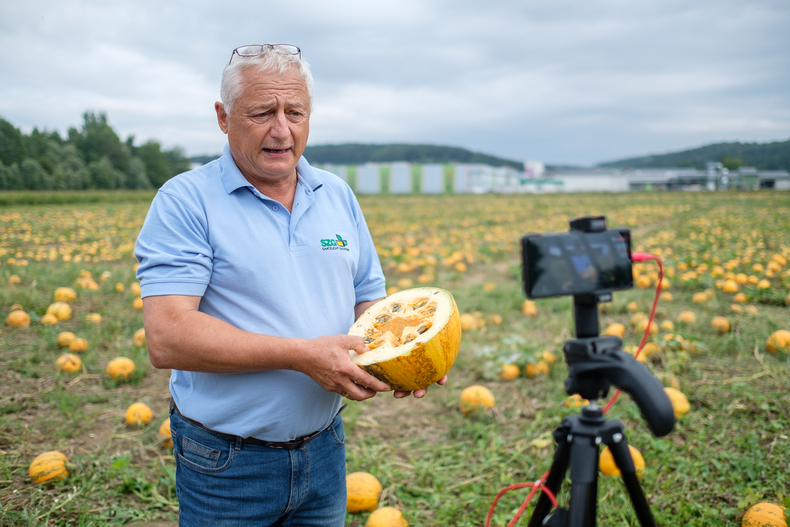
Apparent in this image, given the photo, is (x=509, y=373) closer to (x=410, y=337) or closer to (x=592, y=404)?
(x=410, y=337)

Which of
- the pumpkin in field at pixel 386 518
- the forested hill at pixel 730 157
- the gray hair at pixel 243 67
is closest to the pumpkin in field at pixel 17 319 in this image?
the pumpkin in field at pixel 386 518

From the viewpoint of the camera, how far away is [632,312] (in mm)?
5422

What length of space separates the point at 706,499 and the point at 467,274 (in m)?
6.09

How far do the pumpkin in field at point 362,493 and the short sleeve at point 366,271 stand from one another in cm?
114

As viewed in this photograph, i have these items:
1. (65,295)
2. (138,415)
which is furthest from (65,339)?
(138,415)

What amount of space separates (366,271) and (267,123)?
0.73 metres

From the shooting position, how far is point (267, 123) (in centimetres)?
151

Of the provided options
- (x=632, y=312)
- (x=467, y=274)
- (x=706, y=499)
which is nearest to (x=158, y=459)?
(x=706, y=499)

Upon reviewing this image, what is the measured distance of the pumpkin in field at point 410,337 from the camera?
154cm

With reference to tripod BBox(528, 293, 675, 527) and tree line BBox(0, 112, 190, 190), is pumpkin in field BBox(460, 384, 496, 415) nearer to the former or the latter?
tripod BBox(528, 293, 675, 527)

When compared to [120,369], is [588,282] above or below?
above

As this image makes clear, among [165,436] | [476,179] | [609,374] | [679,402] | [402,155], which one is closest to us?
[609,374]

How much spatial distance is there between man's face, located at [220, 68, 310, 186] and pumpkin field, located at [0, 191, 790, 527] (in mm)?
1784

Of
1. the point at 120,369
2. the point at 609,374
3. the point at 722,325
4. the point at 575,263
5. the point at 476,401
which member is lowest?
the point at 476,401
